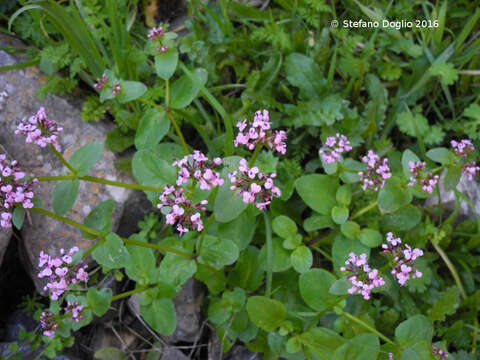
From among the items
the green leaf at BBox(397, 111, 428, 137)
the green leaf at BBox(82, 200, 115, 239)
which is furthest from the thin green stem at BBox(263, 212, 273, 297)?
the green leaf at BBox(397, 111, 428, 137)

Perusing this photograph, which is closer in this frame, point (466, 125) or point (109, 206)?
point (109, 206)

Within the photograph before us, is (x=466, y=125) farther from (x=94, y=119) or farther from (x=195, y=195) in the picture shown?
(x=94, y=119)

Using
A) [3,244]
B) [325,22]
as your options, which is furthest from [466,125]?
[3,244]

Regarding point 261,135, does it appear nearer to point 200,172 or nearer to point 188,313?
point 200,172

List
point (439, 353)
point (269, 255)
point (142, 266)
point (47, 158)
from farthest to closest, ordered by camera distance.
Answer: point (47, 158) < point (269, 255) < point (142, 266) < point (439, 353)

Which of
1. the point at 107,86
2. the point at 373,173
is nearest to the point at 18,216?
the point at 107,86

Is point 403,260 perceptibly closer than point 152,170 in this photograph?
Yes

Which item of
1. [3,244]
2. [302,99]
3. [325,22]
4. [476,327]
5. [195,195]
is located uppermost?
[325,22]
